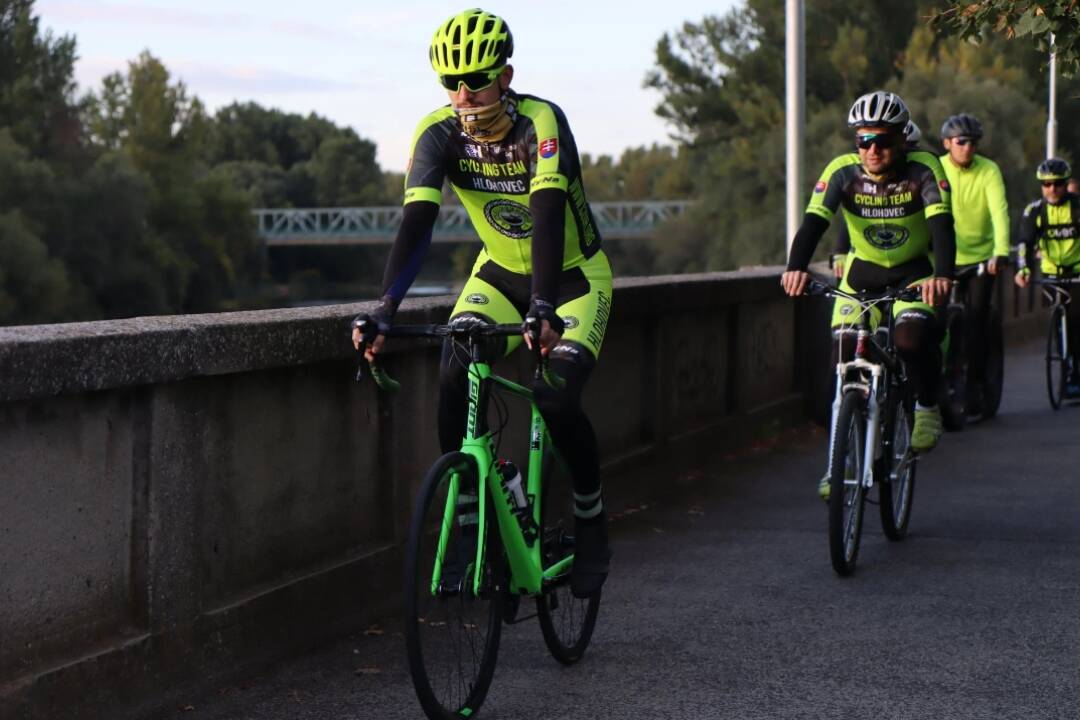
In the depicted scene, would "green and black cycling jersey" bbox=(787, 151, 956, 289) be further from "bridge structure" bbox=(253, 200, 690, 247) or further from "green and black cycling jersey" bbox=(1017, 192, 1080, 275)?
"bridge structure" bbox=(253, 200, 690, 247)

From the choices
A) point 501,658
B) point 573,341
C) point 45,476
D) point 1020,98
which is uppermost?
point 1020,98

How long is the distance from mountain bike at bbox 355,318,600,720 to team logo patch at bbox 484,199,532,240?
0.50 metres

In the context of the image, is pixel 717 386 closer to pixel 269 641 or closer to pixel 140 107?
pixel 269 641

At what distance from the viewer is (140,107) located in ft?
341

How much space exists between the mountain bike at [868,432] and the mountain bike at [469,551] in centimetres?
212

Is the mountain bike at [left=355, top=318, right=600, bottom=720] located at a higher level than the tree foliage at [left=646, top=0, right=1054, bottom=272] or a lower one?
lower

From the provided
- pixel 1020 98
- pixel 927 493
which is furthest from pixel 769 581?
pixel 1020 98

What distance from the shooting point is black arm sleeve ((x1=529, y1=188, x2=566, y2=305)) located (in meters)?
5.05

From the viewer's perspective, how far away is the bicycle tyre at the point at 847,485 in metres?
7.02

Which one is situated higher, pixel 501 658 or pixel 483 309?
Result: pixel 483 309

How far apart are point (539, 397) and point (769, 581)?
7.27ft

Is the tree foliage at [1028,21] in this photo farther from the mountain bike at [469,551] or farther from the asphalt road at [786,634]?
the mountain bike at [469,551]

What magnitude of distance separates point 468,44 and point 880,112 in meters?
3.05

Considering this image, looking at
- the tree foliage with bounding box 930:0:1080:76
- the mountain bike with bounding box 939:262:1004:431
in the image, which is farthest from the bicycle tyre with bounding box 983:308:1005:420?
the tree foliage with bounding box 930:0:1080:76
